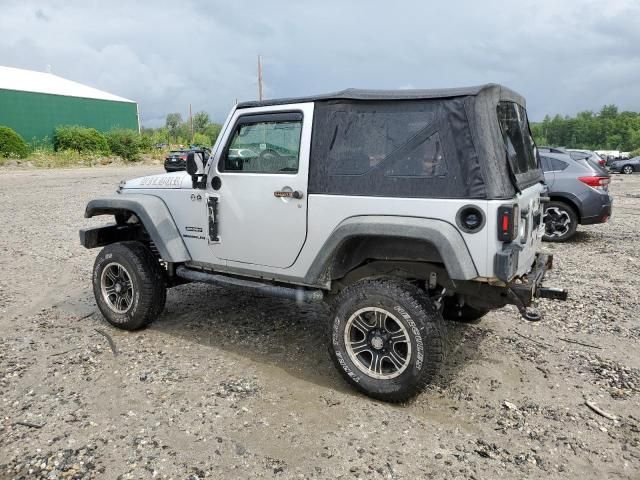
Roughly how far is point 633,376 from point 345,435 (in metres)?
2.38

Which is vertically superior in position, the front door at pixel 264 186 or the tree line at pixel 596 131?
the tree line at pixel 596 131

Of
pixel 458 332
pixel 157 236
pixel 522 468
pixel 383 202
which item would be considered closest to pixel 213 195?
pixel 157 236

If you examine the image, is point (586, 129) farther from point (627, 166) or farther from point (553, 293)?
point (553, 293)

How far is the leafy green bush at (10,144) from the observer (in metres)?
30.8

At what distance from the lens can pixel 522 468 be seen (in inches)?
112

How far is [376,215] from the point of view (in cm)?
347

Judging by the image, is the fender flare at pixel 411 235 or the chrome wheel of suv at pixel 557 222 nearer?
the fender flare at pixel 411 235

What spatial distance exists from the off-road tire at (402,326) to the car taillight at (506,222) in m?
0.67

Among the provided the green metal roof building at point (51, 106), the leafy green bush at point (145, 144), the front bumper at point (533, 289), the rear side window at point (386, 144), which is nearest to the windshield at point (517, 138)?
the rear side window at point (386, 144)

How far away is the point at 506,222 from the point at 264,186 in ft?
5.99

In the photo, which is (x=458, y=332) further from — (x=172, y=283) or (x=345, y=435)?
(x=172, y=283)

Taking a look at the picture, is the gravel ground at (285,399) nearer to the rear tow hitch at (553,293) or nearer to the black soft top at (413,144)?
the rear tow hitch at (553,293)

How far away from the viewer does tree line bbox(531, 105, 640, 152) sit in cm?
9775

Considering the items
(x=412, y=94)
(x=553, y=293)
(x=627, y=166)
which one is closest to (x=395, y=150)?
(x=412, y=94)
